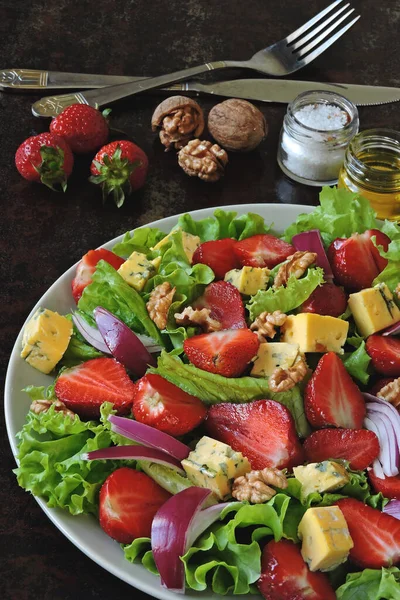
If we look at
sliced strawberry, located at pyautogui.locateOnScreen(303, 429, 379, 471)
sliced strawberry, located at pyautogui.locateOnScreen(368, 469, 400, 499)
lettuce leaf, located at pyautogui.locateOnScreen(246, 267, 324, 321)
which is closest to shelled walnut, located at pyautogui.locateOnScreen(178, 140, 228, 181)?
lettuce leaf, located at pyautogui.locateOnScreen(246, 267, 324, 321)

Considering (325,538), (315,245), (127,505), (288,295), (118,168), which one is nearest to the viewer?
(325,538)

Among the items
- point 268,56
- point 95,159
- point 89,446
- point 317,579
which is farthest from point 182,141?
point 317,579

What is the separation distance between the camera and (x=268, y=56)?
2.85 meters

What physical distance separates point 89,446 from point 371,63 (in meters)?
1.96

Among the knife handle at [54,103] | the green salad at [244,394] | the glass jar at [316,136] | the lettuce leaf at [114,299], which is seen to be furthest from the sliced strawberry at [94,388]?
the knife handle at [54,103]

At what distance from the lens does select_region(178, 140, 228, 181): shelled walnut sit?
2.44 metres

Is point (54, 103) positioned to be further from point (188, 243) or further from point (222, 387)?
point (222, 387)

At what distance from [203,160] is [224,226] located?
47 cm

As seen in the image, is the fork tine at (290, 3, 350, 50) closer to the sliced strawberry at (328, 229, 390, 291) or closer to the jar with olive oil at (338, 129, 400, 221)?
the jar with olive oil at (338, 129, 400, 221)

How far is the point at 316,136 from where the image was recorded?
7.79 ft

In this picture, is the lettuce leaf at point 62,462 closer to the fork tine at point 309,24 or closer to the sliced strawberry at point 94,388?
the sliced strawberry at point 94,388

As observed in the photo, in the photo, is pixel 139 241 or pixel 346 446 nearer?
pixel 346 446

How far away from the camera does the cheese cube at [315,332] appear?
5.51ft

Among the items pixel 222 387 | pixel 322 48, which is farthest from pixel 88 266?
pixel 322 48
